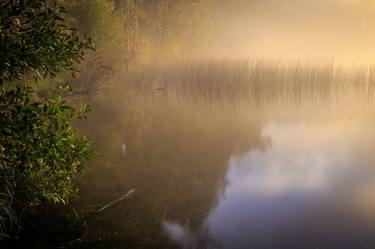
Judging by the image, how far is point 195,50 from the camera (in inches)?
2152

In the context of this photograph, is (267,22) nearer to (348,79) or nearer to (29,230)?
(348,79)

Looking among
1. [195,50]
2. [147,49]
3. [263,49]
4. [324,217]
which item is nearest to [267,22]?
[263,49]

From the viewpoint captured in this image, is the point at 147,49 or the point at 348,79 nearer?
the point at 348,79

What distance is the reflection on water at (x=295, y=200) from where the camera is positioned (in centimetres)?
827

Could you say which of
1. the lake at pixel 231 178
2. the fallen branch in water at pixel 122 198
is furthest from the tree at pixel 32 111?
the fallen branch in water at pixel 122 198

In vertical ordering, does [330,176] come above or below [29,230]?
below

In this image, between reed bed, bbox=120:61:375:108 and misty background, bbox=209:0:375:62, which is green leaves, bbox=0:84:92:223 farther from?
misty background, bbox=209:0:375:62

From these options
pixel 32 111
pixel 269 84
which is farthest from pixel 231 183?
pixel 269 84

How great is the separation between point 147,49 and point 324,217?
128 ft

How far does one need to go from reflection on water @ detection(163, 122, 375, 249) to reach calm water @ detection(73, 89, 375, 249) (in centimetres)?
2

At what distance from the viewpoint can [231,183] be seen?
11.8 meters

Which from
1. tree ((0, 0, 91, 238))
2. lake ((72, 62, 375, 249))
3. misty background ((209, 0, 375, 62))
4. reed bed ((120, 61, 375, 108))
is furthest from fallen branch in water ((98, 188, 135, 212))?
misty background ((209, 0, 375, 62))

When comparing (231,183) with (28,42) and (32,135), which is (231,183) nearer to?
(32,135)

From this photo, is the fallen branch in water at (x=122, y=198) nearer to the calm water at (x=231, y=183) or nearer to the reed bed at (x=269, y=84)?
the calm water at (x=231, y=183)
